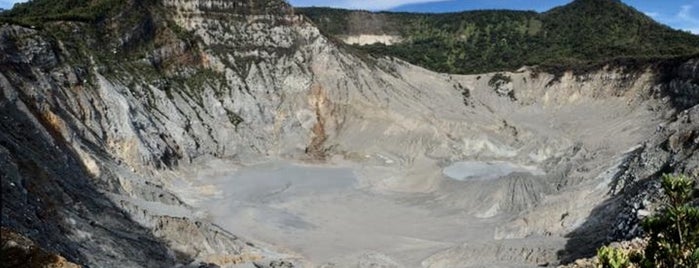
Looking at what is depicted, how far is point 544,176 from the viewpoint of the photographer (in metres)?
62.2

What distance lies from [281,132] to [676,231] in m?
63.9

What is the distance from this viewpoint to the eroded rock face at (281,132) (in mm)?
41066

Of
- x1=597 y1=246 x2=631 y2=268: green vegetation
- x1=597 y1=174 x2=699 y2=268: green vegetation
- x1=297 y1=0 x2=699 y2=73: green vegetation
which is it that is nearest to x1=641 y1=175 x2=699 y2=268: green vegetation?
x1=597 y1=174 x2=699 y2=268: green vegetation

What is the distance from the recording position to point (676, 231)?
13062 millimetres

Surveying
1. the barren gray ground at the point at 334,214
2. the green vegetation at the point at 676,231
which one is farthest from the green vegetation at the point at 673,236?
the barren gray ground at the point at 334,214

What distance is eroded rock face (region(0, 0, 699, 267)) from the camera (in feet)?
135

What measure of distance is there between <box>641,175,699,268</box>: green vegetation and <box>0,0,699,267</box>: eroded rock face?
24.4 meters

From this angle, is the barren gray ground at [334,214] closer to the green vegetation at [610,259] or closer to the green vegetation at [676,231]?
the green vegetation at [676,231]

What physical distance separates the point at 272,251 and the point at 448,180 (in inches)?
836

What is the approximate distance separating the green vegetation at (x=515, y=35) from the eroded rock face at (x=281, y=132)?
13792mm

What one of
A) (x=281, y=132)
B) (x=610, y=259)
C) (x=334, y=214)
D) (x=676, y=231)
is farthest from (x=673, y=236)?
(x=281, y=132)

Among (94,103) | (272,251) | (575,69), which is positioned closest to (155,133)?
(94,103)

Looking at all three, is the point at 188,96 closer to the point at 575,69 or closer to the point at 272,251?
the point at 272,251

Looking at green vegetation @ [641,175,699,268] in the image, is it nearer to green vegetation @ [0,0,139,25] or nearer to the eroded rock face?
the eroded rock face
